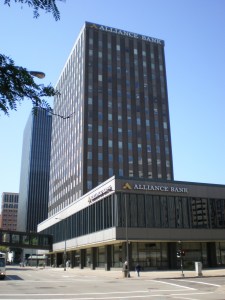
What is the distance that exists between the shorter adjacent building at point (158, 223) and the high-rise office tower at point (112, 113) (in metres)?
34.0

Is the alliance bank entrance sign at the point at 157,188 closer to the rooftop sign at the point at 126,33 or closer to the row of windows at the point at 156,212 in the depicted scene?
the row of windows at the point at 156,212

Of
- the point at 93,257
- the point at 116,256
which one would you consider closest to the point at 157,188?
the point at 116,256

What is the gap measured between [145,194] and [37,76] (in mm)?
53670

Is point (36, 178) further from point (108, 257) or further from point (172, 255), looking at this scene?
point (172, 255)

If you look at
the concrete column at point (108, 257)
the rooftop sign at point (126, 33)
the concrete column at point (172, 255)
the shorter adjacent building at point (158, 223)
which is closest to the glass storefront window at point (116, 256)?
the shorter adjacent building at point (158, 223)

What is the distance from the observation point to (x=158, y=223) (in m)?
56.7

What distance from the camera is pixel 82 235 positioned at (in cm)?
7112

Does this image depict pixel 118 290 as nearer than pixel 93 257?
Yes

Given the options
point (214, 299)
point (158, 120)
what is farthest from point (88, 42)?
point (214, 299)

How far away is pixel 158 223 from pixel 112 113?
171 ft

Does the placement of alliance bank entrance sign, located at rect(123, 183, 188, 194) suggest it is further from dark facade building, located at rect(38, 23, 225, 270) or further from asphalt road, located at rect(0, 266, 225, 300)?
asphalt road, located at rect(0, 266, 225, 300)

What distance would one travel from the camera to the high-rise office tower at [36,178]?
7269 inches

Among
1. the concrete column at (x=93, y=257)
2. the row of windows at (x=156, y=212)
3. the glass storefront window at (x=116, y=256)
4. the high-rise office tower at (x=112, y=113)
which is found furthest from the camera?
the high-rise office tower at (x=112, y=113)

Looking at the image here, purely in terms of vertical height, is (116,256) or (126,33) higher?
(126,33)
